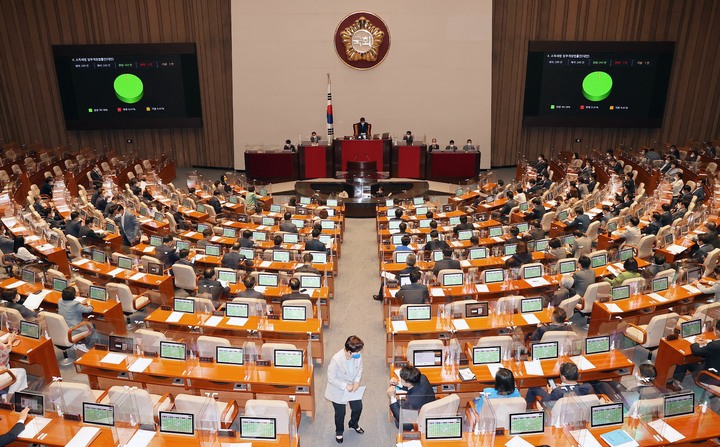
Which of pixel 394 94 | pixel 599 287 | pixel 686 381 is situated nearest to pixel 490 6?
pixel 394 94

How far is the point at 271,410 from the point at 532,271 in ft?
19.0

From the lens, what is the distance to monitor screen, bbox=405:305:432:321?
8.41 m

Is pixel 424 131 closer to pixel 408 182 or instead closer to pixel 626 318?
pixel 408 182

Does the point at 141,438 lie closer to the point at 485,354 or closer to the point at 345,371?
the point at 345,371

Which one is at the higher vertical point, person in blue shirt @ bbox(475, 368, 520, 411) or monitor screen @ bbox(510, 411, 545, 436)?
person in blue shirt @ bbox(475, 368, 520, 411)

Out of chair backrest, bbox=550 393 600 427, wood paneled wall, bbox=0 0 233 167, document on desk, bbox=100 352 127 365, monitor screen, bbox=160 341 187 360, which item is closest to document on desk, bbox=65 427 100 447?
document on desk, bbox=100 352 127 365

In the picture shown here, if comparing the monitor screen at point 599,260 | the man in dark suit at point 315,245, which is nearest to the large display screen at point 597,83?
the monitor screen at point 599,260

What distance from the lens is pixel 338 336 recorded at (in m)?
9.85

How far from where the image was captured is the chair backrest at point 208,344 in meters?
7.47

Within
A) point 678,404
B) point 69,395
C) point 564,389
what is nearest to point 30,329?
point 69,395

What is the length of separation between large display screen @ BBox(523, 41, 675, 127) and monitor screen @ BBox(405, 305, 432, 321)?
52.3 feet

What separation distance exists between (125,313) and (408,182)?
12.8m

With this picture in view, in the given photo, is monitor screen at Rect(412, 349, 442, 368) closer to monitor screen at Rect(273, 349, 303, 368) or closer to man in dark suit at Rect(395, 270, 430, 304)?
monitor screen at Rect(273, 349, 303, 368)

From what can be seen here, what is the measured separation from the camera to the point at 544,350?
24.3 ft
